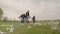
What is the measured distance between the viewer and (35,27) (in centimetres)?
214

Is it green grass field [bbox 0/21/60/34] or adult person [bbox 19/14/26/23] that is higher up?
adult person [bbox 19/14/26/23]

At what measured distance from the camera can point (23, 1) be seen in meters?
2.26

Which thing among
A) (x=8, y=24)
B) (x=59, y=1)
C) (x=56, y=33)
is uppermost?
(x=59, y=1)

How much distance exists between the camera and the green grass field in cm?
210

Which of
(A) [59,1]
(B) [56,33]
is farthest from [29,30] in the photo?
(A) [59,1]

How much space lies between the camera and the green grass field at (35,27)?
2.10 metres

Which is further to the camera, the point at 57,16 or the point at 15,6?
the point at 15,6

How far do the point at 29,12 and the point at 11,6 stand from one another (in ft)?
1.03

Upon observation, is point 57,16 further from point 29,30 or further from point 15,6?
point 15,6

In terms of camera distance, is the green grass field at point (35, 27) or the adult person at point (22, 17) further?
the adult person at point (22, 17)

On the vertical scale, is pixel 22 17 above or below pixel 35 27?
above

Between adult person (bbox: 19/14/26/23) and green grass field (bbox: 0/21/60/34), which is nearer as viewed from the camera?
green grass field (bbox: 0/21/60/34)

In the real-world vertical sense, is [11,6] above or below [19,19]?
above

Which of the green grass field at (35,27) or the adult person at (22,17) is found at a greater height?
the adult person at (22,17)
